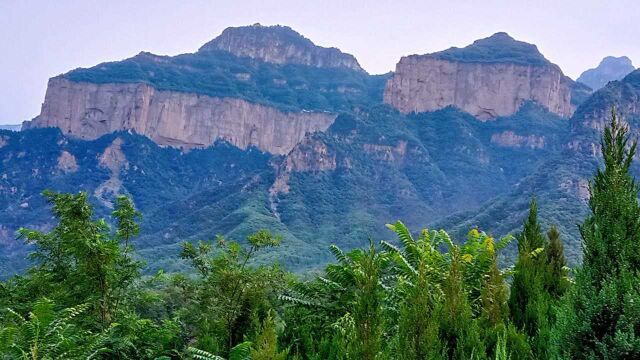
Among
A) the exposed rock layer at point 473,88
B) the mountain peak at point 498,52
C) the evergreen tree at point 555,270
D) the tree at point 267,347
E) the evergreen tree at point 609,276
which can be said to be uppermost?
the mountain peak at point 498,52

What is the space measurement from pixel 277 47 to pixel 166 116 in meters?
50.9

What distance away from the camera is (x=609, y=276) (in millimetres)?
4980

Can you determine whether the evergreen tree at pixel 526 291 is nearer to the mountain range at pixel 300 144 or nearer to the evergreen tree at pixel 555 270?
the evergreen tree at pixel 555 270

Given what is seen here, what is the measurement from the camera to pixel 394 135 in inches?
4513

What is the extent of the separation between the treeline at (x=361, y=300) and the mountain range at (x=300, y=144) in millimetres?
53528

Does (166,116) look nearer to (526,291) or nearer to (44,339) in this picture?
(526,291)

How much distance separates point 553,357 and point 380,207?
9018 centimetres

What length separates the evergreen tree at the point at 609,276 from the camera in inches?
185

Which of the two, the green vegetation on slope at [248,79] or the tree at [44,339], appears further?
the green vegetation on slope at [248,79]

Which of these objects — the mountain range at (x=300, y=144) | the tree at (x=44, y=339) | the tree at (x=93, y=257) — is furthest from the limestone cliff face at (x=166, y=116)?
the tree at (x=44, y=339)

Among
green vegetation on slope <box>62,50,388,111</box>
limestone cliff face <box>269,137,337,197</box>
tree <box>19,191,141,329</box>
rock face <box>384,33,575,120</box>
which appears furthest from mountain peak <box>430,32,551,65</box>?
tree <box>19,191,141,329</box>

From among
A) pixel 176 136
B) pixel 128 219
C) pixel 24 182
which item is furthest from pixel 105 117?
pixel 128 219

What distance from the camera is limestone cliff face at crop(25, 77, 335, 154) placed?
130 metres

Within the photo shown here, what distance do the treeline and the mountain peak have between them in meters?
121
